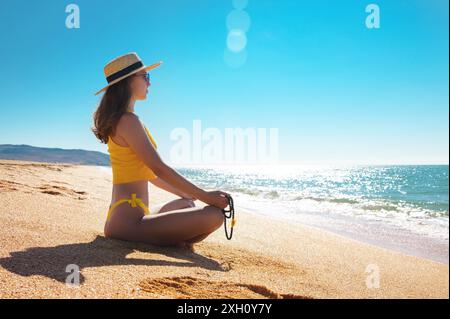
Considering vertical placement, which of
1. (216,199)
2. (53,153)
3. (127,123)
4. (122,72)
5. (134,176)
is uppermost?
(53,153)

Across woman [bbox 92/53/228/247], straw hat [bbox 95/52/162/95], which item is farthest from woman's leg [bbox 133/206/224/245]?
straw hat [bbox 95/52/162/95]

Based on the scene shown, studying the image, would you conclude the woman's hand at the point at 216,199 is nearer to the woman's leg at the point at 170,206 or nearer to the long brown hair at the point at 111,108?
the woman's leg at the point at 170,206

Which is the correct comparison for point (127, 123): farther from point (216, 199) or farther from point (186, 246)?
point (186, 246)

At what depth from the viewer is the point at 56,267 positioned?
85.0 inches

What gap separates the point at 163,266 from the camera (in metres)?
2.46

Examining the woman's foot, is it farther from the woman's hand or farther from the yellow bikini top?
the yellow bikini top

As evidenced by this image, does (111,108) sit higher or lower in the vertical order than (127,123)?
higher

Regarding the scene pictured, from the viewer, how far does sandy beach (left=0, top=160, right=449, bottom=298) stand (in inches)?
77.6

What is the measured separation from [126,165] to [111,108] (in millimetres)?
510

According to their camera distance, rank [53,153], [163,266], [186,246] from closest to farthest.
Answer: [163,266]
[186,246]
[53,153]

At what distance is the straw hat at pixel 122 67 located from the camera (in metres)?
3.01

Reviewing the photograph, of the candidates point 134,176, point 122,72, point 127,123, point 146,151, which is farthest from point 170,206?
point 122,72
